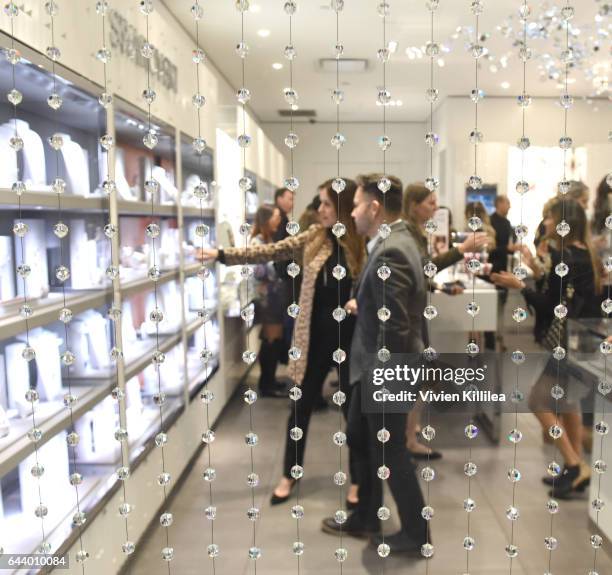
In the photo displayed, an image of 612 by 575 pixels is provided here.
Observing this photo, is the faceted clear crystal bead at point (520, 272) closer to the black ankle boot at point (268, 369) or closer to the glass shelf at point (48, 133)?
the glass shelf at point (48, 133)

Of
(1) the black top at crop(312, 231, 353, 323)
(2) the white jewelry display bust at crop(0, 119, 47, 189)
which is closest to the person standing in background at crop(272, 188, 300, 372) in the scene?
(1) the black top at crop(312, 231, 353, 323)

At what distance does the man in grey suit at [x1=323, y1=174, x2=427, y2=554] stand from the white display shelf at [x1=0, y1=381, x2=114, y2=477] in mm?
788

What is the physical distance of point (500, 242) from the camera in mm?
1720

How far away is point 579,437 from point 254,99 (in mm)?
1799

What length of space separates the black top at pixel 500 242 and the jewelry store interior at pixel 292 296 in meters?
0.02

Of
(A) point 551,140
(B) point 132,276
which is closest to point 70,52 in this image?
(B) point 132,276

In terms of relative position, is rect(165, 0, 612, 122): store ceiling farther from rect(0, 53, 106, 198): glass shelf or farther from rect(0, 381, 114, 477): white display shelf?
rect(0, 381, 114, 477): white display shelf

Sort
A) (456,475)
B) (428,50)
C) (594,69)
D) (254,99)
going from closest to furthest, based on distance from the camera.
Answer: (428,50)
(254,99)
(456,475)
(594,69)

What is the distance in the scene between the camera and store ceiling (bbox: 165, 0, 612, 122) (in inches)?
67.4

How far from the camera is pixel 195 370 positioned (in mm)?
2824

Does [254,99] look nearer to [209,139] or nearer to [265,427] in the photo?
[209,139]

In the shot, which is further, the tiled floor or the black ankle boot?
the black ankle boot

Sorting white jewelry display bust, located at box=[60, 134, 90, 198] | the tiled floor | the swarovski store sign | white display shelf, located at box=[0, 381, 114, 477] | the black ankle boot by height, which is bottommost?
the tiled floor

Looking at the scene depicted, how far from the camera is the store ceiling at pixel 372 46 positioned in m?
1.71
